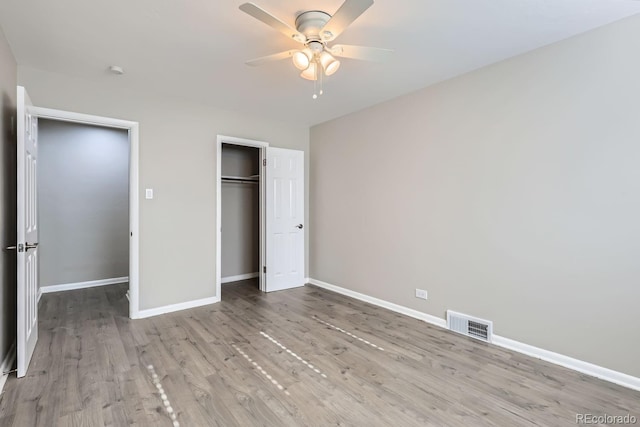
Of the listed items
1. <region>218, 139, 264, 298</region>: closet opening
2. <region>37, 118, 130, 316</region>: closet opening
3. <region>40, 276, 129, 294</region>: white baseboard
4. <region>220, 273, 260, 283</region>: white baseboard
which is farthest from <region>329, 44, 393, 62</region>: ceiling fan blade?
<region>40, 276, 129, 294</region>: white baseboard

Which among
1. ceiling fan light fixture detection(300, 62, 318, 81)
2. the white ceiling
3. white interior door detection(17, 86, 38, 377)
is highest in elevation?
the white ceiling

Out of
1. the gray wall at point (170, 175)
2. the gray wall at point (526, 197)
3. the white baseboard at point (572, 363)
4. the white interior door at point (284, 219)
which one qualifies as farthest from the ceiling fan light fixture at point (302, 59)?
the white baseboard at point (572, 363)

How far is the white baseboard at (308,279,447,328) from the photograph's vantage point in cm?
345

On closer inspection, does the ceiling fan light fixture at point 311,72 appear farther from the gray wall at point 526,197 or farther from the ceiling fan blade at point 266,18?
the gray wall at point 526,197

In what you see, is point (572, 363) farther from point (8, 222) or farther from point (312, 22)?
point (8, 222)

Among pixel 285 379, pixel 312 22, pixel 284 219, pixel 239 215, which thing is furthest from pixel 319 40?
pixel 239 215

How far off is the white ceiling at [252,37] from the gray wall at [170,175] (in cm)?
22

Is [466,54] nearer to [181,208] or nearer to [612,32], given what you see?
[612,32]

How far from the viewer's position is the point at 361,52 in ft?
7.31

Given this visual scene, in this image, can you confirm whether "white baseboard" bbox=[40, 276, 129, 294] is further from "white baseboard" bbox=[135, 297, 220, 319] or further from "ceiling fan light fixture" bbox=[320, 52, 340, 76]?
"ceiling fan light fixture" bbox=[320, 52, 340, 76]

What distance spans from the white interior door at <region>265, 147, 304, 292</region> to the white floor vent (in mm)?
2485

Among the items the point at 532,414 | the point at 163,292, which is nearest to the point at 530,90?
the point at 532,414

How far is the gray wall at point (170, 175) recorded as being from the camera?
11.2ft

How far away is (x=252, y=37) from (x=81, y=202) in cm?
426
